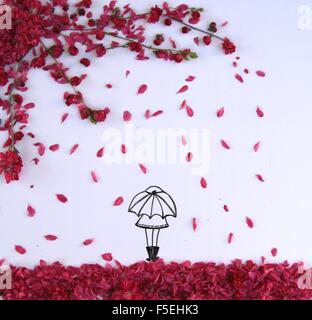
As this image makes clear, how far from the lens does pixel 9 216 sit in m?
1.59

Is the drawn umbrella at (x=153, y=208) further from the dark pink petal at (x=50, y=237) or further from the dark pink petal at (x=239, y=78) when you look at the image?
the dark pink petal at (x=239, y=78)

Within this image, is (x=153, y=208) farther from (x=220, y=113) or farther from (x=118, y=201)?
(x=220, y=113)

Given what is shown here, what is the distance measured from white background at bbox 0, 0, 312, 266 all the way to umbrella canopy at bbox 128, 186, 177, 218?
0.02 m

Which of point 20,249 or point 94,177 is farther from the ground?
point 94,177

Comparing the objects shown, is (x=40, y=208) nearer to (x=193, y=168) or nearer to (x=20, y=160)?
(x=20, y=160)

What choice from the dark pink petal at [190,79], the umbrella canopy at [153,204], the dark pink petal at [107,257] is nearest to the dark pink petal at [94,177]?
the umbrella canopy at [153,204]

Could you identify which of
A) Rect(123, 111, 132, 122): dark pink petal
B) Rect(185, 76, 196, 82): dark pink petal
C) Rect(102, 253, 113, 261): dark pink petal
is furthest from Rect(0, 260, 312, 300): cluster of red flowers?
Rect(185, 76, 196, 82): dark pink petal

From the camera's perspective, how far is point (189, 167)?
5.27 ft

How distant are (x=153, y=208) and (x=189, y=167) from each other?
0.60 ft

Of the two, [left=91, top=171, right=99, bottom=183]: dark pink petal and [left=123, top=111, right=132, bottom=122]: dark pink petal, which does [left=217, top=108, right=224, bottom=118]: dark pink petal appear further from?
[left=91, top=171, right=99, bottom=183]: dark pink petal

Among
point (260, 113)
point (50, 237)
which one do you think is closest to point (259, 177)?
point (260, 113)

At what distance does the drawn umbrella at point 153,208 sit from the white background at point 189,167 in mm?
20

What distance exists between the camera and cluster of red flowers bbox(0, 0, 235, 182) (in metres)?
1.60
